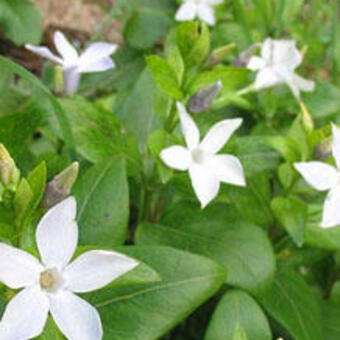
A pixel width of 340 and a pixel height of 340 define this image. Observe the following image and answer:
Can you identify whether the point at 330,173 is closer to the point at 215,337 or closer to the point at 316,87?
the point at 215,337

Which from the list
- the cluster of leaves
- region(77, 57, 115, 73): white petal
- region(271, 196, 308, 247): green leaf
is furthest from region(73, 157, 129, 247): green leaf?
region(271, 196, 308, 247): green leaf

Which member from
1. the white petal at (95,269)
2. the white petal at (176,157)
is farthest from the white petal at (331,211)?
the white petal at (95,269)

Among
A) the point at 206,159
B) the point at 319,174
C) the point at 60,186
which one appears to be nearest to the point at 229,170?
the point at 206,159

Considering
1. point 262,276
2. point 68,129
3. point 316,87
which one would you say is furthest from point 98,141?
point 316,87

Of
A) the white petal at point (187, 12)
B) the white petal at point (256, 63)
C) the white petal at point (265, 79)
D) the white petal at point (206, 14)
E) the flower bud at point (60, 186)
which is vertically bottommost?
the white petal at point (265, 79)

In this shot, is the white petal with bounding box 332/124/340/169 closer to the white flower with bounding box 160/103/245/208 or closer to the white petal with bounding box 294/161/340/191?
the white petal with bounding box 294/161/340/191

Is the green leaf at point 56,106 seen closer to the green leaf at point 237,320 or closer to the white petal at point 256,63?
the green leaf at point 237,320

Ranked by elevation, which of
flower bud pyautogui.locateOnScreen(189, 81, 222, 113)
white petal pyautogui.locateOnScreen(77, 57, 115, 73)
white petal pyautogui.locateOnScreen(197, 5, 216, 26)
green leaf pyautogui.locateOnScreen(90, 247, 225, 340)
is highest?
white petal pyautogui.locateOnScreen(77, 57, 115, 73)
